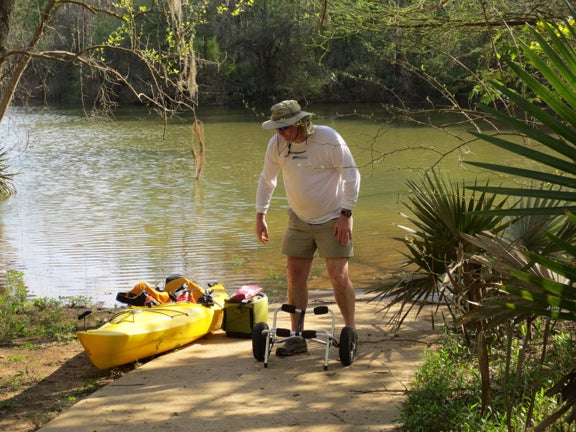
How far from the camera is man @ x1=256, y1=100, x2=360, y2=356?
612cm

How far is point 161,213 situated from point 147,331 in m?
10.5

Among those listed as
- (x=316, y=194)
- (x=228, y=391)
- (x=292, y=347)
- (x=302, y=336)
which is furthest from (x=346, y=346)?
(x=316, y=194)

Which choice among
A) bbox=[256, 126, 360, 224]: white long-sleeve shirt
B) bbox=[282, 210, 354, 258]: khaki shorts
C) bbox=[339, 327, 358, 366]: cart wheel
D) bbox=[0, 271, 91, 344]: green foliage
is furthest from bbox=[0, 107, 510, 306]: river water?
bbox=[339, 327, 358, 366]: cart wheel

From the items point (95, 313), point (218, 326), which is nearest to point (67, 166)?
point (95, 313)

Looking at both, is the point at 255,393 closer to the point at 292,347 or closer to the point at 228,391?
the point at 228,391

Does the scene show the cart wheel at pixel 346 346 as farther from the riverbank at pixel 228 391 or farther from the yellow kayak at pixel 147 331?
the yellow kayak at pixel 147 331

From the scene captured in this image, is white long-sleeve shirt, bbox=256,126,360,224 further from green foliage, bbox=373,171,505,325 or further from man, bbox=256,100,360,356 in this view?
green foliage, bbox=373,171,505,325

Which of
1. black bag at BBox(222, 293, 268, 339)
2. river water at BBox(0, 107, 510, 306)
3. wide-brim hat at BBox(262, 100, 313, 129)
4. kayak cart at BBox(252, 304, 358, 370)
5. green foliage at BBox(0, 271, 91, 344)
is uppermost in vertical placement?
wide-brim hat at BBox(262, 100, 313, 129)

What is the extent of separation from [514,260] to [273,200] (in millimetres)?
14227

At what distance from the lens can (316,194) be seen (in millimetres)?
6227

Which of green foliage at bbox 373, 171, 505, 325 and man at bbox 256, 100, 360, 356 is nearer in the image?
green foliage at bbox 373, 171, 505, 325

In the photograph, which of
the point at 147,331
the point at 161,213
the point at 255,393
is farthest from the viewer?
the point at 161,213

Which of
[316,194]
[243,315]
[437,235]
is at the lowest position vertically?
[243,315]

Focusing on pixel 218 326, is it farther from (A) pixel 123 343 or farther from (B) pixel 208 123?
(B) pixel 208 123
